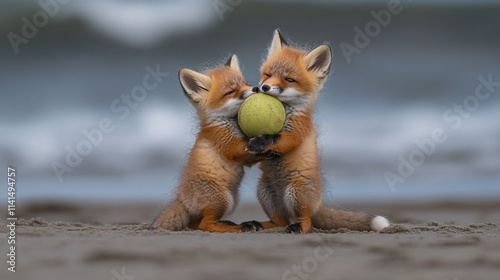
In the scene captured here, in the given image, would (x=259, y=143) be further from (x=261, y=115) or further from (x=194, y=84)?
(x=194, y=84)

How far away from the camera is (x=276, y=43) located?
8102mm

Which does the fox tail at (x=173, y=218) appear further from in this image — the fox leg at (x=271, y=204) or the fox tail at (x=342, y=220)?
the fox tail at (x=342, y=220)

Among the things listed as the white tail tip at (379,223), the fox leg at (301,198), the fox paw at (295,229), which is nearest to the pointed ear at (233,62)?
the fox leg at (301,198)

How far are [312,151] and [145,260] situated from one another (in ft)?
11.3

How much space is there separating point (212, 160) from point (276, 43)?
2.07 meters

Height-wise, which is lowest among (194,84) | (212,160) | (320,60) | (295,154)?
(212,160)

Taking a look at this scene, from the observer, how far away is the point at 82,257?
444 cm

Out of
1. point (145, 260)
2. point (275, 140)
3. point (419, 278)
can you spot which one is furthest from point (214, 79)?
point (419, 278)

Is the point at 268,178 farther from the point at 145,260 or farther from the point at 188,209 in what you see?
the point at 145,260

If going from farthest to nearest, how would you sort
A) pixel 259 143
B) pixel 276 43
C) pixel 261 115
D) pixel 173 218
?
pixel 276 43
pixel 173 218
pixel 259 143
pixel 261 115

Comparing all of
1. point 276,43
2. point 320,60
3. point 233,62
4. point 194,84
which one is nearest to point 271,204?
point 194,84

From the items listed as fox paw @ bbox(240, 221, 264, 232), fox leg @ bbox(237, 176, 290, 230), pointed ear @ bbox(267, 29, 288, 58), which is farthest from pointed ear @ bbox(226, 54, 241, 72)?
fox paw @ bbox(240, 221, 264, 232)

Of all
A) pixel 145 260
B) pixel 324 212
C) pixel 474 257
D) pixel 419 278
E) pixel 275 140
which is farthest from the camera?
pixel 324 212

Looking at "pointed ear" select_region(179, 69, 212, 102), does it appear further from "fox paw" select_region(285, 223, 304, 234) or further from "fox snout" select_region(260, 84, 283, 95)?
"fox paw" select_region(285, 223, 304, 234)
